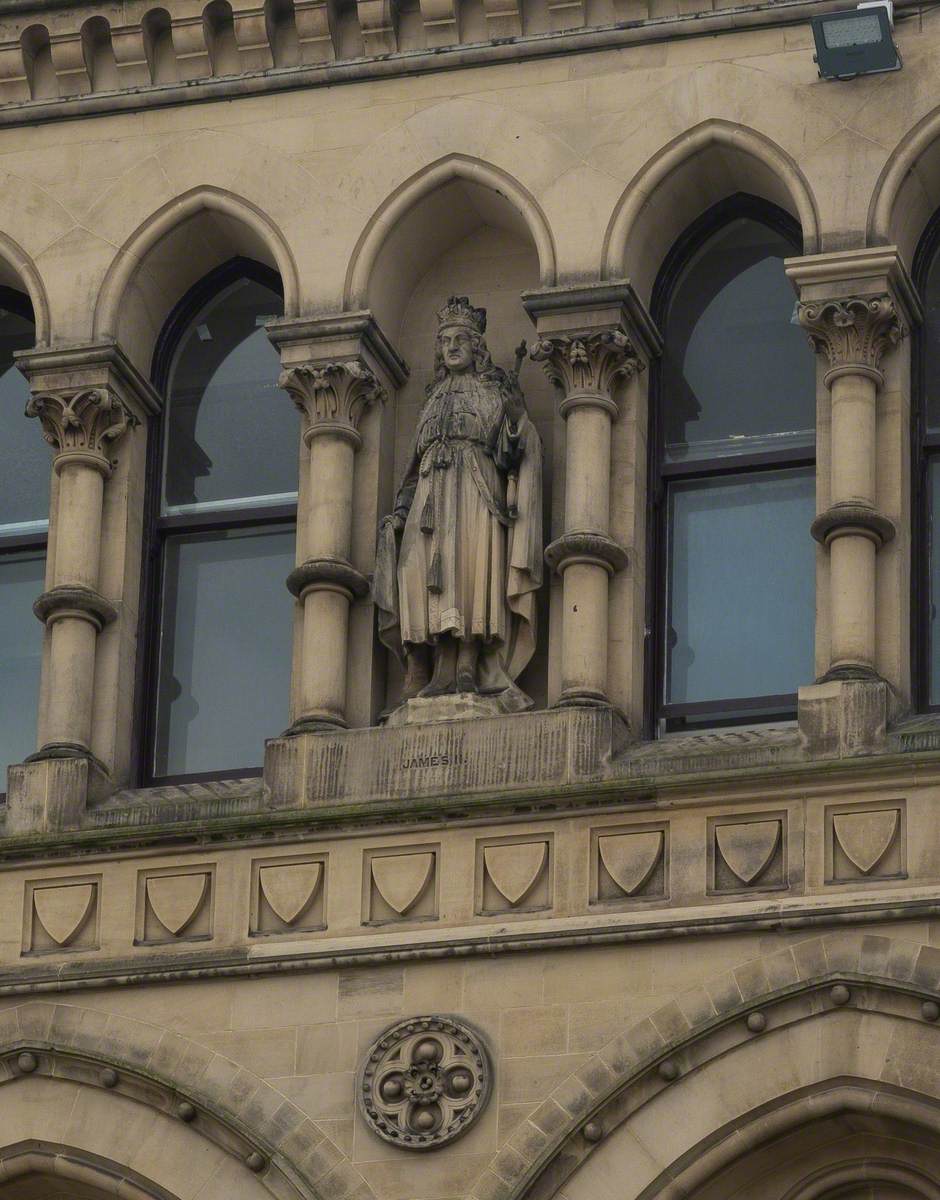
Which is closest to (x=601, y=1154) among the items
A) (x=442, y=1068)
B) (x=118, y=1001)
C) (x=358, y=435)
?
(x=442, y=1068)

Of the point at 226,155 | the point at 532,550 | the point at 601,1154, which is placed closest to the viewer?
the point at 601,1154

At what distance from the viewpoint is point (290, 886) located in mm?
20406

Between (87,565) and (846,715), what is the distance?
13.5 feet

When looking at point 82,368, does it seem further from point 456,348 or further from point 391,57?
point 391,57

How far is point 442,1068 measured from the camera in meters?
19.8

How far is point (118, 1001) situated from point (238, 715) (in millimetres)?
1880

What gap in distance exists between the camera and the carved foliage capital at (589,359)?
69.3ft

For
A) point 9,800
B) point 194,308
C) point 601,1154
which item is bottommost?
point 601,1154

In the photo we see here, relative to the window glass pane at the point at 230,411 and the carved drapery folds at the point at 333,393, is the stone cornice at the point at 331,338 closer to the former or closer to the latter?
the carved drapery folds at the point at 333,393

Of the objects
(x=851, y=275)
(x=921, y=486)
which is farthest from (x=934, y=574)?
(x=851, y=275)

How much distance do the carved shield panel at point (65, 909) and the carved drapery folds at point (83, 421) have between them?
236 cm

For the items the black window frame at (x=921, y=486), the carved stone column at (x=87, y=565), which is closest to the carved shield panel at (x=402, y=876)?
the carved stone column at (x=87, y=565)

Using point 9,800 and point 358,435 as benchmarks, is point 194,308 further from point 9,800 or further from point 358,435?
point 9,800

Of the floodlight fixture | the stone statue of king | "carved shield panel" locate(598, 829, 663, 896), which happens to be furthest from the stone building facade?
the floodlight fixture
